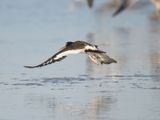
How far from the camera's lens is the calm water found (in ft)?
27.8

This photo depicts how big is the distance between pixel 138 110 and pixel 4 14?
10.1 m

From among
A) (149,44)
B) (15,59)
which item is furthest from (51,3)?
(15,59)

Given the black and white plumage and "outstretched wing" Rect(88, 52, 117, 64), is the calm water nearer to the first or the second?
"outstretched wing" Rect(88, 52, 117, 64)

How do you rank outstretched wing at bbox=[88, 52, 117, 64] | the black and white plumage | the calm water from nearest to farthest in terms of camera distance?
the calm water < the black and white plumage < outstretched wing at bbox=[88, 52, 117, 64]

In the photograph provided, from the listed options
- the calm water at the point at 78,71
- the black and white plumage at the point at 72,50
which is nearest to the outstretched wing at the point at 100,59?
the calm water at the point at 78,71

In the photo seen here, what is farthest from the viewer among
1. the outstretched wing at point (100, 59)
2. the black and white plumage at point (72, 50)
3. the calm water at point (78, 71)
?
the outstretched wing at point (100, 59)

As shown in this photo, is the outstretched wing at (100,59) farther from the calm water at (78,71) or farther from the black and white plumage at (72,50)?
the black and white plumage at (72,50)

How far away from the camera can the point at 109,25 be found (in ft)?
56.6

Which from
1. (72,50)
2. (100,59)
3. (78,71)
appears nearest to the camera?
(72,50)

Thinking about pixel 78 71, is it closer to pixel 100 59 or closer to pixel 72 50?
pixel 100 59

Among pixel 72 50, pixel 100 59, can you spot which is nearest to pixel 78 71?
pixel 100 59

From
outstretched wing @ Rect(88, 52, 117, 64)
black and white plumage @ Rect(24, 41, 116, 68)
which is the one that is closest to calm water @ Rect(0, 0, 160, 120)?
outstretched wing @ Rect(88, 52, 117, 64)

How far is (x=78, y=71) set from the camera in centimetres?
1081

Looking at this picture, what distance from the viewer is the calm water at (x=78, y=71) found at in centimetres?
846
